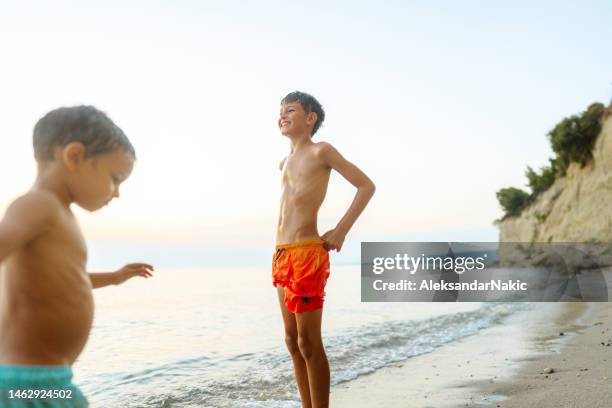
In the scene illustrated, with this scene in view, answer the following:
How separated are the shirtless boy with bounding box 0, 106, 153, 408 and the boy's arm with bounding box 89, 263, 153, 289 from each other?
1.05 ft

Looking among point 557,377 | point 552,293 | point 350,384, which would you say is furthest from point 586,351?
point 552,293

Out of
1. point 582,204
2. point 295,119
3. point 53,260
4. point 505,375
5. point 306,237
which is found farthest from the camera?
point 582,204

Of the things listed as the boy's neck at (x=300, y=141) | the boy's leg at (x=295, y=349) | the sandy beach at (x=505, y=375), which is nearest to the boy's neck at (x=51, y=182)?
the boy's leg at (x=295, y=349)

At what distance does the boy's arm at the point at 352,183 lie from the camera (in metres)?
3.28

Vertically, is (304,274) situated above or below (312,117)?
below

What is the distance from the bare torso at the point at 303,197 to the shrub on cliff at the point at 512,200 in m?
26.1

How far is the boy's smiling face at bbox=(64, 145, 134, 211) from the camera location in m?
1.73

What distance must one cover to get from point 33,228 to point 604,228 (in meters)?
19.6

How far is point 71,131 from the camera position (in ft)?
5.60

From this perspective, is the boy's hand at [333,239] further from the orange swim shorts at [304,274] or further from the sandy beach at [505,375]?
the sandy beach at [505,375]

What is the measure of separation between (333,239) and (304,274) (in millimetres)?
248

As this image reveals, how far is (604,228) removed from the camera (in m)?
18.5

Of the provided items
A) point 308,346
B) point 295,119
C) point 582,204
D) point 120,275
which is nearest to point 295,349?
point 308,346

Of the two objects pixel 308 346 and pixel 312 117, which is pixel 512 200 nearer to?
pixel 312 117
